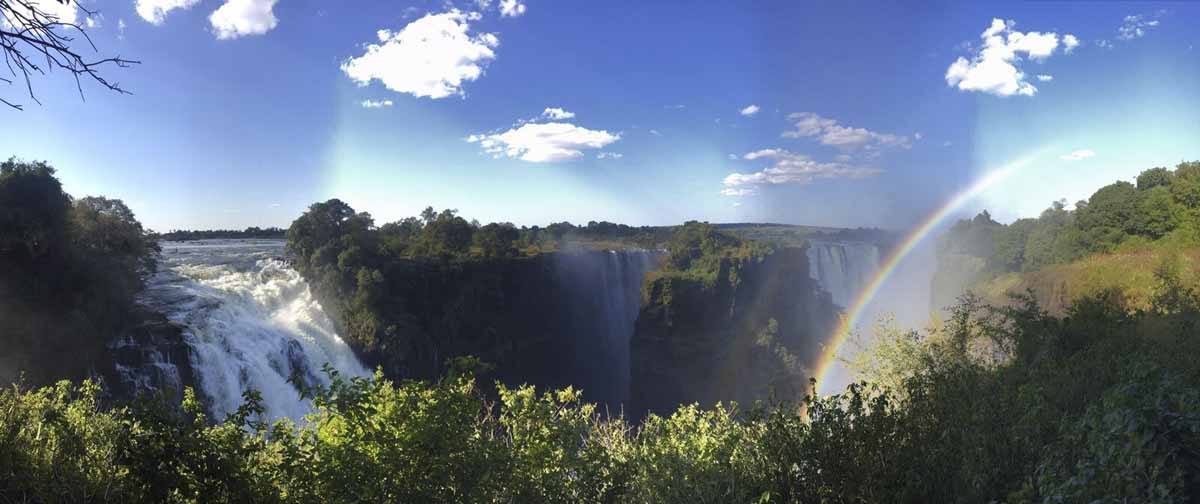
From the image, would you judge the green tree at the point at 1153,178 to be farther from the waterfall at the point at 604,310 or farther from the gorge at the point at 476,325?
the waterfall at the point at 604,310

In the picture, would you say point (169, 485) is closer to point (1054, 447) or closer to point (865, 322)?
point (1054, 447)

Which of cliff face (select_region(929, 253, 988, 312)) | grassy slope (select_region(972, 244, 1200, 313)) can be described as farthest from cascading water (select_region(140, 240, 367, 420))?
cliff face (select_region(929, 253, 988, 312))

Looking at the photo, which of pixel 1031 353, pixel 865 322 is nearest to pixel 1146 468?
pixel 1031 353

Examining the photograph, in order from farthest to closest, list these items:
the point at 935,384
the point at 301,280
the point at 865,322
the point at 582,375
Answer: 1. the point at 865,322
2. the point at 582,375
3. the point at 301,280
4. the point at 935,384

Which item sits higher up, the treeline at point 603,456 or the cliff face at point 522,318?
the treeline at point 603,456

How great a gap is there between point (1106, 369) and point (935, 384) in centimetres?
279

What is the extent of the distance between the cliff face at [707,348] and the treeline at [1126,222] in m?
20.3

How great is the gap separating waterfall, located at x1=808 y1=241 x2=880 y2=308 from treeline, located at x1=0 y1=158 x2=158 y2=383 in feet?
221

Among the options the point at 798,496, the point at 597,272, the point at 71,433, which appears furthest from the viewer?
the point at 597,272

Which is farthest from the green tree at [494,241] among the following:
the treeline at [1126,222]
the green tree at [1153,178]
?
the green tree at [1153,178]

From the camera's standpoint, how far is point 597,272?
158 feet

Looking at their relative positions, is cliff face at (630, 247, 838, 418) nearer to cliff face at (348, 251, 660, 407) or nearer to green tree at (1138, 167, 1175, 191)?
cliff face at (348, 251, 660, 407)

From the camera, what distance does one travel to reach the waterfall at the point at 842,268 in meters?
70.0

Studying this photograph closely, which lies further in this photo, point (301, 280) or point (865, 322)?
point (865, 322)
